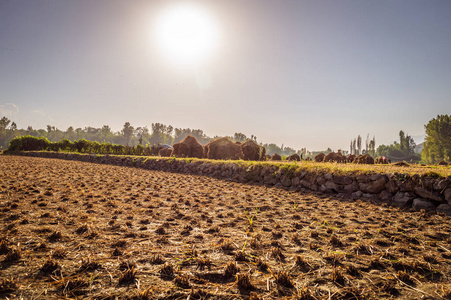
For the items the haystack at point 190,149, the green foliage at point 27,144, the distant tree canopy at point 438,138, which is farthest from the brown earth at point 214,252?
the distant tree canopy at point 438,138

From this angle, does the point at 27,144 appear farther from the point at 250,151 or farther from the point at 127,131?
the point at 127,131

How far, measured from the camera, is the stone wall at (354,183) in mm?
5310

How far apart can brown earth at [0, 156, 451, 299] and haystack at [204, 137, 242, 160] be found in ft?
46.7

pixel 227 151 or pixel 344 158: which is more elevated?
pixel 227 151

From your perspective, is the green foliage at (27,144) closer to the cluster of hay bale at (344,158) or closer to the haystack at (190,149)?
the haystack at (190,149)

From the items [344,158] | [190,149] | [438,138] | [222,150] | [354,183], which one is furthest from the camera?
[438,138]

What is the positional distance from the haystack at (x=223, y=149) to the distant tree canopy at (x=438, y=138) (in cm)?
6471

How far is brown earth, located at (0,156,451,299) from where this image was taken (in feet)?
6.56

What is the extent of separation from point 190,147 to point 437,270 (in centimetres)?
1931

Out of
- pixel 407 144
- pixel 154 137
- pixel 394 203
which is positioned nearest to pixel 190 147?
pixel 394 203

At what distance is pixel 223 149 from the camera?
64.0 ft

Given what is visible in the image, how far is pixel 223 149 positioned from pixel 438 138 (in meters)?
70.2

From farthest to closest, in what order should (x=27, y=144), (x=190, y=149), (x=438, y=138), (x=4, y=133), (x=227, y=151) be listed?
(x=4, y=133)
(x=438, y=138)
(x=27, y=144)
(x=190, y=149)
(x=227, y=151)

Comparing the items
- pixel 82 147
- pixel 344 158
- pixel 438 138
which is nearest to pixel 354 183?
pixel 344 158
